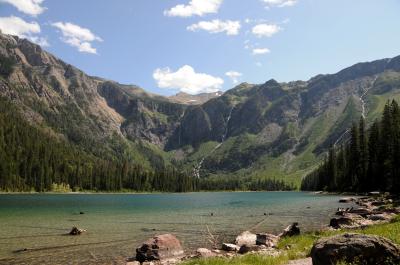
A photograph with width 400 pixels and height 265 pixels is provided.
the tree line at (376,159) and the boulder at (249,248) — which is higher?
the tree line at (376,159)

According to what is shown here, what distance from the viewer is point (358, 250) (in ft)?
52.1

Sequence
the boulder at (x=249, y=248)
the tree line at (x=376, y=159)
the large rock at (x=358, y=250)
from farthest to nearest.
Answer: the tree line at (x=376, y=159), the boulder at (x=249, y=248), the large rock at (x=358, y=250)

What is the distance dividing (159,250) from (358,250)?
2060 cm

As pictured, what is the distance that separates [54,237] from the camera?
45656 mm

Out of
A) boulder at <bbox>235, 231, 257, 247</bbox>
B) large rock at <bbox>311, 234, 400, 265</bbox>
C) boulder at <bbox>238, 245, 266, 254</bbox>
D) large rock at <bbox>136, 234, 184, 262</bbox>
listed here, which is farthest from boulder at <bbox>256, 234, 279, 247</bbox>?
large rock at <bbox>311, 234, 400, 265</bbox>

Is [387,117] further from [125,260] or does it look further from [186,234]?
[125,260]

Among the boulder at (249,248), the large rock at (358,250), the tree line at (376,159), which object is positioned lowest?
the boulder at (249,248)

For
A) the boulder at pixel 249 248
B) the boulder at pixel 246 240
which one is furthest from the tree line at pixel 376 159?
the boulder at pixel 249 248

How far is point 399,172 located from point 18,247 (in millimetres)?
88678

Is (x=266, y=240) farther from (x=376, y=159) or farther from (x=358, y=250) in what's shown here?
(x=376, y=159)

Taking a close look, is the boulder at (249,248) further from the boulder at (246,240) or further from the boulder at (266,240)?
the boulder at (246,240)

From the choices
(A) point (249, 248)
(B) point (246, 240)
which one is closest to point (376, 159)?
(B) point (246, 240)

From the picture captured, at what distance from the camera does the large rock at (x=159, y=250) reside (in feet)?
107

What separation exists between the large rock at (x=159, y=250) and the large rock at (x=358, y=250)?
1858cm
